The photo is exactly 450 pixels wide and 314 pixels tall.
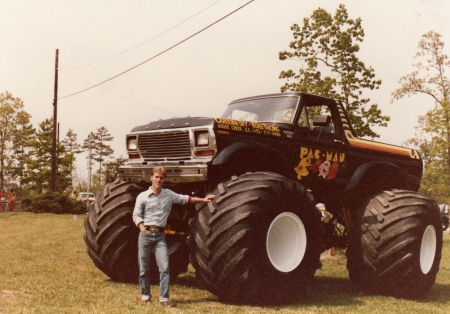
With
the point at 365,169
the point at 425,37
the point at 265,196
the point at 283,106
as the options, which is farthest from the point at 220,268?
the point at 425,37

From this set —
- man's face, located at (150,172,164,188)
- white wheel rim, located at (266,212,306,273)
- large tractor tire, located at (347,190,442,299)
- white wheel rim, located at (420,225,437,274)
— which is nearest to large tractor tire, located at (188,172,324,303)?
white wheel rim, located at (266,212,306,273)

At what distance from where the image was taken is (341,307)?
688cm

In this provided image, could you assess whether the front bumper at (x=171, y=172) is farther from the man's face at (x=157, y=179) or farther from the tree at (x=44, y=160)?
the tree at (x=44, y=160)

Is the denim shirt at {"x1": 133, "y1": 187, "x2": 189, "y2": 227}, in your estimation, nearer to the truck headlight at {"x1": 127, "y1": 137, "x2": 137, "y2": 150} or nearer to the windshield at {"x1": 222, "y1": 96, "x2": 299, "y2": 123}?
the truck headlight at {"x1": 127, "y1": 137, "x2": 137, "y2": 150}

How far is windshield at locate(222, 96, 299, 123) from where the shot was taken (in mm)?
8531

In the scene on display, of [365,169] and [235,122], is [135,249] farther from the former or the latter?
[365,169]

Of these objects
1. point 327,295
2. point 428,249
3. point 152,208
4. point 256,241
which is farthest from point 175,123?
point 428,249

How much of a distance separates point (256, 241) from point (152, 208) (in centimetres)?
137

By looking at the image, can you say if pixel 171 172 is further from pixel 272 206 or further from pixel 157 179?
pixel 272 206

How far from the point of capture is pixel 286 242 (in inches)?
281

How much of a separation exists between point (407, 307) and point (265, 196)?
2.66 m

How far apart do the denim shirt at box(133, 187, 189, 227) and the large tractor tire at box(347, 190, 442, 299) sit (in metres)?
3.06

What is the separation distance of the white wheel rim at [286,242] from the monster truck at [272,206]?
1 centimetres

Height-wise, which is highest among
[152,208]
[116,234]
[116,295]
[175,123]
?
[175,123]
